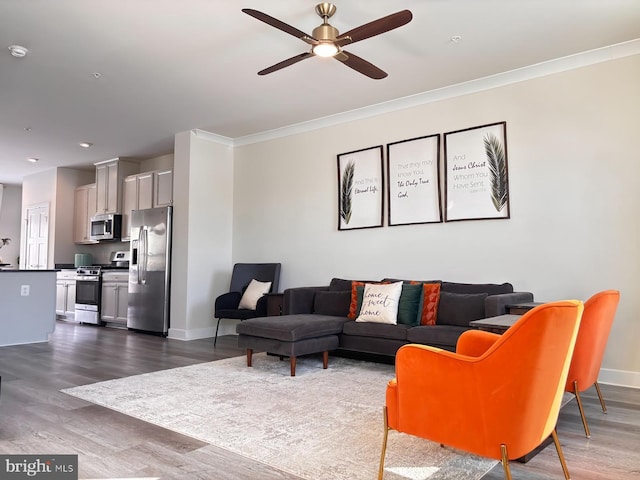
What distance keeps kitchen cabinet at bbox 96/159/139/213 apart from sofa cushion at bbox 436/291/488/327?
5.96 meters

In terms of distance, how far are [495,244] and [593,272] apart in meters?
0.85

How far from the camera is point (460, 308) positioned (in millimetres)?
4117

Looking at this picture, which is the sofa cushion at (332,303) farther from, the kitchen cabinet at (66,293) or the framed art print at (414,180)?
the kitchen cabinet at (66,293)

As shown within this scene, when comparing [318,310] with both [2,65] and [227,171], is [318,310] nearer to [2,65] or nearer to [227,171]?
[227,171]

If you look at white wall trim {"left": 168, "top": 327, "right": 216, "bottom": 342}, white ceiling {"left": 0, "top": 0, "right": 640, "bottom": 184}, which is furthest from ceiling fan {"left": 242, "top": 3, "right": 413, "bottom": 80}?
white wall trim {"left": 168, "top": 327, "right": 216, "bottom": 342}

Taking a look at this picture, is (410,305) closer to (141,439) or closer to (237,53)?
(141,439)

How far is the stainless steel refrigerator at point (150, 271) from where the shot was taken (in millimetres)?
6301

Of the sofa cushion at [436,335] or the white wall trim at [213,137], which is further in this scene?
the white wall trim at [213,137]

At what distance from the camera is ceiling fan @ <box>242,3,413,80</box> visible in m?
2.78

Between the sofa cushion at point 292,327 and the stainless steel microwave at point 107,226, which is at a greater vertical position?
the stainless steel microwave at point 107,226

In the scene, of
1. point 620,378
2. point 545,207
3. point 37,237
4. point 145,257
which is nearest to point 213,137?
point 145,257

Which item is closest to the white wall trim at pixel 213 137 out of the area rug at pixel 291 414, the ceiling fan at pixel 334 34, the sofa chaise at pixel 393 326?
the ceiling fan at pixel 334 34

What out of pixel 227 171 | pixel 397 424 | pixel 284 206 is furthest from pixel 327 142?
pixel 397 424

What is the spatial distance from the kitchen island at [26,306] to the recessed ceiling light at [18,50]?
2870 millimetres
